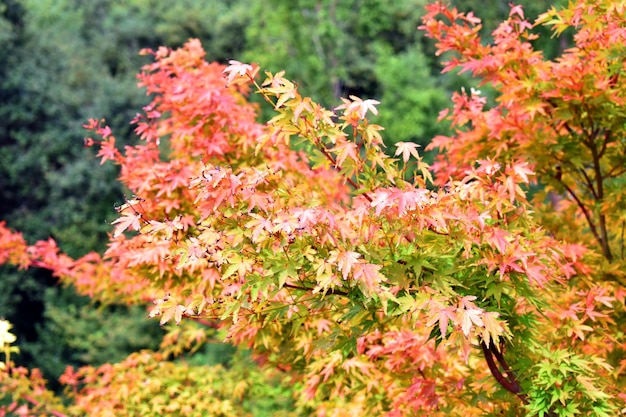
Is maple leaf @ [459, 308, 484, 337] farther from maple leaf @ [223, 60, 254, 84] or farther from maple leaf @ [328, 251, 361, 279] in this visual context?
maple leaf @ [223, 60, 254, 84]

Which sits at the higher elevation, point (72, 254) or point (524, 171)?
point (524, 171)

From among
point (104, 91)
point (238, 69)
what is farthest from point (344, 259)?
point (104, 91)

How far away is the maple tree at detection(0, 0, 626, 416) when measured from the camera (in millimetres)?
2322

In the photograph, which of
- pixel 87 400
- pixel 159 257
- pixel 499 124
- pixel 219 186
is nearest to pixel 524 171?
pixel 219 186

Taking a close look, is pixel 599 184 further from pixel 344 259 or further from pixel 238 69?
pixel 238 69

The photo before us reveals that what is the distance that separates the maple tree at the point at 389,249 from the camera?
2322mm

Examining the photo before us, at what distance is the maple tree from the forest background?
20.2ft

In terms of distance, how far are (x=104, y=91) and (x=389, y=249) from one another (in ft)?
37.5

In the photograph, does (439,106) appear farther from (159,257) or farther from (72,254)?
(159,257)

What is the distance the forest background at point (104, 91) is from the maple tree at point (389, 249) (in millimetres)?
6171

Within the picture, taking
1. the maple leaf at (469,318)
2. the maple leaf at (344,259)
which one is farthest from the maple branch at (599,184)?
the maple leaf at (344,259)

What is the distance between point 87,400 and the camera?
493 centimetres

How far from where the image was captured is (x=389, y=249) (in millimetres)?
2449

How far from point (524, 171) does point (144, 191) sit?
229cm
